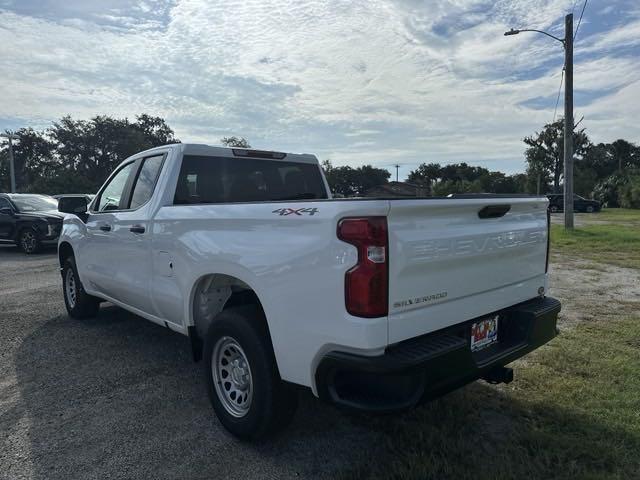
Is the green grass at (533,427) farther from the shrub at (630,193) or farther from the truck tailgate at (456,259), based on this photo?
the shrub at (630,193)

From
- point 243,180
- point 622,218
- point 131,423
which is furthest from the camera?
point 622,218

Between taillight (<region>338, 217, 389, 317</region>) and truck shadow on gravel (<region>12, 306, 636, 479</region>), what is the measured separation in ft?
3.42

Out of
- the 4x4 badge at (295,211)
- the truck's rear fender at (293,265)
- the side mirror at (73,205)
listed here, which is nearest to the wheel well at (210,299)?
the truck's rear fender at (293,265)

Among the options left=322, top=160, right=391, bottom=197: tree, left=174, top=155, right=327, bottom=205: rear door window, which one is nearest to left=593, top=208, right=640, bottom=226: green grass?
left=322, top=160, right=391, bottom=197: tree

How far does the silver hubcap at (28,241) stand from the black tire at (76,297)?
7922 millimetres

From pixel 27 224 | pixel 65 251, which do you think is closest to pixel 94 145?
pixel 27 224

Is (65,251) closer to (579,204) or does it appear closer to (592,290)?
(592,290)

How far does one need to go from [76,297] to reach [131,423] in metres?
3.07

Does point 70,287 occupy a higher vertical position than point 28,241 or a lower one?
lower

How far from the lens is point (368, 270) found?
7.46 feet

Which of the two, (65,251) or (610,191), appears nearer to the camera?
(65,251)

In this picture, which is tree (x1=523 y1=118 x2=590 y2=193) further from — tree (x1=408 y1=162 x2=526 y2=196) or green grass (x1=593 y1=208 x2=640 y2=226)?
green grass (x1=593 y1=208 x2=640 y2=226)

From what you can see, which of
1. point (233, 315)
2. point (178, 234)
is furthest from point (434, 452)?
point (178, 234)

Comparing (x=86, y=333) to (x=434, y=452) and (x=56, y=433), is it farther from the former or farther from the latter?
(x=434, y=452)
